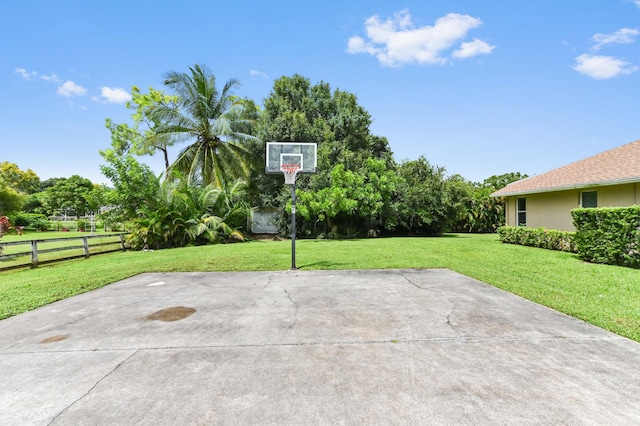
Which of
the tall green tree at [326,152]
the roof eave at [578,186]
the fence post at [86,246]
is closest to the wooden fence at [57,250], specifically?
the fence post at [86,246]

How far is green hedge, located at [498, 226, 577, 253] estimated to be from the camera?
1121cm

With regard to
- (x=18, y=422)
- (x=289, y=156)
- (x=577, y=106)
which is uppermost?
(x=577, y=106)

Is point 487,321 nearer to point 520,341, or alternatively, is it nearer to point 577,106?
point 520,341

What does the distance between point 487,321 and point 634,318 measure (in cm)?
190

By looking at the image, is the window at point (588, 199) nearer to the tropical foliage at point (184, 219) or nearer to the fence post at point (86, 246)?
the tropical foliage at point (184, 219)

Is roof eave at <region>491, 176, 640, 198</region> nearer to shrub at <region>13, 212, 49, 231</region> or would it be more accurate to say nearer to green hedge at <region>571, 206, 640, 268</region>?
green hedge at <region>571, 206, 640, 268</region>

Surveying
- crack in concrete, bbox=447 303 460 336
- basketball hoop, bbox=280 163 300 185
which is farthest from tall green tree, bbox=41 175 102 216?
crack in concrete, bbox=447 303 460 336

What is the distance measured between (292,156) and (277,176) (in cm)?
1198

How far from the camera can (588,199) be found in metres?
12.1

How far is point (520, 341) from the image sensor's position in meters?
3.28

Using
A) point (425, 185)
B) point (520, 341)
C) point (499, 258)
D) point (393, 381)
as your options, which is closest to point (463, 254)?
point (499, 258)

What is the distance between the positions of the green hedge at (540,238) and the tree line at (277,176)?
634 cm

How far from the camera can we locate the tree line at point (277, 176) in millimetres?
15891

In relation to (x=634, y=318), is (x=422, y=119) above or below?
above
